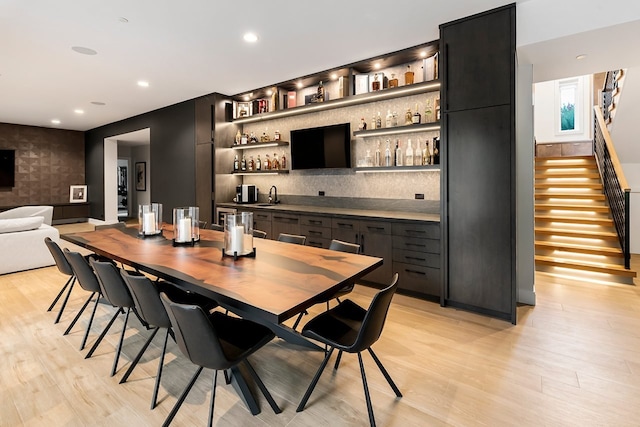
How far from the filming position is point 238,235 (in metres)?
2.40

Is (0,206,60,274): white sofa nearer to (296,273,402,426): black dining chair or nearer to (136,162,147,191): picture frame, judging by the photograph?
(296,273,402,426): black dining chair

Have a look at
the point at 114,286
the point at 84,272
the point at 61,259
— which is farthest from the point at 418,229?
the point at 61,259

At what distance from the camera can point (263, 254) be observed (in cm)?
248

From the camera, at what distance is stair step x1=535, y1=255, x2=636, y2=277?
4.34 metres

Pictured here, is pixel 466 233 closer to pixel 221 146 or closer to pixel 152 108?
pixel 221 146

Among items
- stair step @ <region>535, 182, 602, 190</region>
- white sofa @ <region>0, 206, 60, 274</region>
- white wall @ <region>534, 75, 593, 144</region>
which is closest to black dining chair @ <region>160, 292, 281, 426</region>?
white sofa @ <region>0, 206, 60, 274</region>

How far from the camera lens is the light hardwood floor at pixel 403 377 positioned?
191cm

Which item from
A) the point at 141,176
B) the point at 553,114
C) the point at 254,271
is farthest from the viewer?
the point at 141,176

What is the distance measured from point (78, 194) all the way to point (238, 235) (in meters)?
10.2

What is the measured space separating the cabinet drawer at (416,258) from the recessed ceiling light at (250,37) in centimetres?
284

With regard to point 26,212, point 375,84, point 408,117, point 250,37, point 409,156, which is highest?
point 250,37

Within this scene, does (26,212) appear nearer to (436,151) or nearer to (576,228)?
(436,151)

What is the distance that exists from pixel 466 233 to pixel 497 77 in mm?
1510

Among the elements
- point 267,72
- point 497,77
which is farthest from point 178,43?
point 497,77
